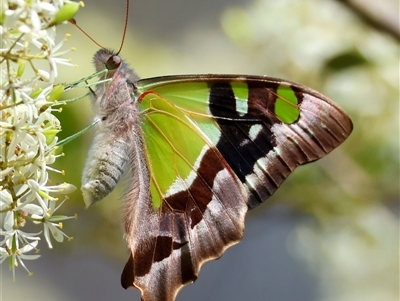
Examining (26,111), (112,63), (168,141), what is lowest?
(26,111)

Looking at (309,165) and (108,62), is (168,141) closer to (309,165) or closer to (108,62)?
(108,62)

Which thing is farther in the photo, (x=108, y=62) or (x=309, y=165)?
(x=309, y=165)

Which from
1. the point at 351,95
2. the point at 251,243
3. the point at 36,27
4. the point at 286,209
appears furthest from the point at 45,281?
the point at 36,27

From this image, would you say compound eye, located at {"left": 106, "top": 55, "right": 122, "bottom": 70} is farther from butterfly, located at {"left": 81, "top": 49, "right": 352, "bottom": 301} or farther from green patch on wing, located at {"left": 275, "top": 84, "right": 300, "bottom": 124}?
green patch on wing, located at {"left": 275, "top": 84, "right": 300, "bottom": 124}

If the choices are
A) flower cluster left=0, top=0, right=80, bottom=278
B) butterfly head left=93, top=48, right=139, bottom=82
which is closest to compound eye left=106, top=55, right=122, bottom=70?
butterfly head left=93, top=48, right=139, bottom=82

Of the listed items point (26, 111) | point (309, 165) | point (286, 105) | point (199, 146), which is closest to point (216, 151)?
point (199, 146)

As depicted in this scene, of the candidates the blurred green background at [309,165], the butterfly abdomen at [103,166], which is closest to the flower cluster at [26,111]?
the butterfly abdomen at [103,166]

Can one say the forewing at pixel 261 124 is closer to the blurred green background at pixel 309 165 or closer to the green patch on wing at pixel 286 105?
the green patch on wing at pixel 286 105
